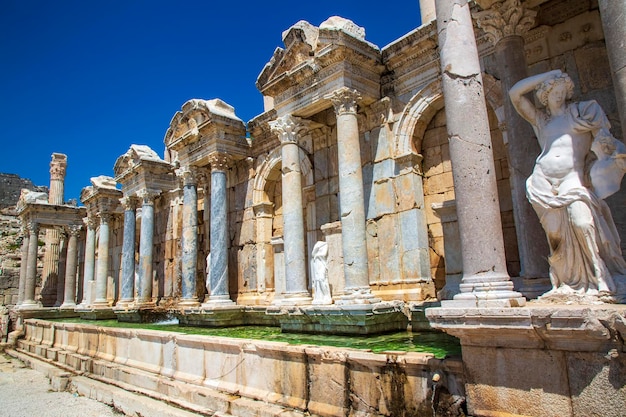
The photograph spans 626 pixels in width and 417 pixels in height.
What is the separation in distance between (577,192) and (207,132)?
10999 mm

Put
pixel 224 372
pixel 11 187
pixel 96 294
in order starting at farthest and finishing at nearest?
pixel 11 187, pixel 96 294, pixel 224 372

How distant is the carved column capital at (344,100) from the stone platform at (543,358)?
5965 mm

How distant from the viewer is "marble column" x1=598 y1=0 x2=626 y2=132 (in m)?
4.16

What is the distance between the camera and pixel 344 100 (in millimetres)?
9688

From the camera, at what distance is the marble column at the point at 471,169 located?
4707 millimetres

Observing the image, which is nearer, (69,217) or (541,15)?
(541,15)

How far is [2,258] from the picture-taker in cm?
2828

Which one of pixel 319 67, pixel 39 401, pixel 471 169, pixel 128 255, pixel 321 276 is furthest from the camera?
pixel 128 255

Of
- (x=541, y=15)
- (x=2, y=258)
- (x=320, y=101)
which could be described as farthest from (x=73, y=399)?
(x=2, y=258)

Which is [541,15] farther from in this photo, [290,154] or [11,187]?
[11,187]

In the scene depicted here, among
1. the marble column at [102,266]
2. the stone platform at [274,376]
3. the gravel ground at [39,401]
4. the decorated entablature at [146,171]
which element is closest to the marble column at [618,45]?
the stone platform at [274,376]

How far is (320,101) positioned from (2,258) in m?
26.9

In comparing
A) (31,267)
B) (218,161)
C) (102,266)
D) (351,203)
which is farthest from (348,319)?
(31,267)

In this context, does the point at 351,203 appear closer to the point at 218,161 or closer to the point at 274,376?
the point at 274,376
